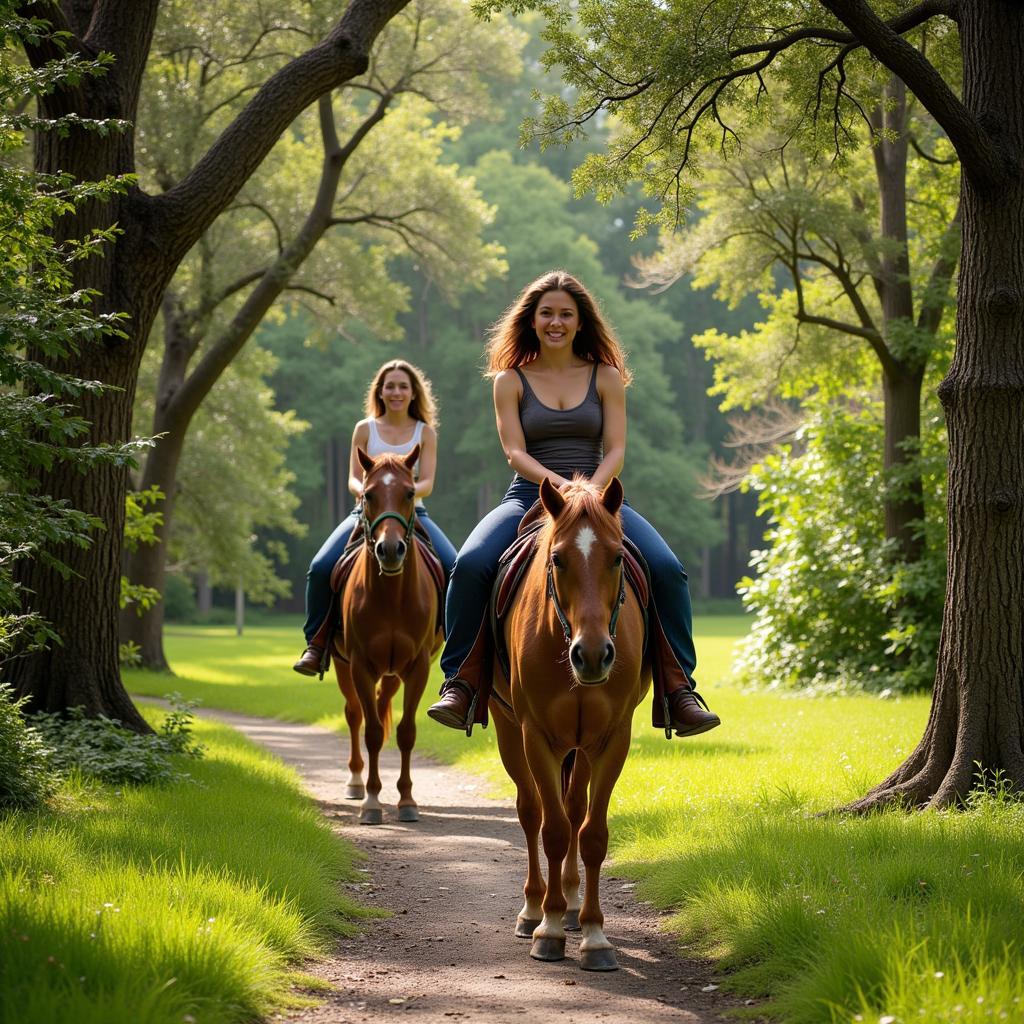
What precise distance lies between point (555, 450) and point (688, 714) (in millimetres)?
1655

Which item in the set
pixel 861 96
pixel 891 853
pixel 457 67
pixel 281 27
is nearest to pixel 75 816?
pixel 891 853

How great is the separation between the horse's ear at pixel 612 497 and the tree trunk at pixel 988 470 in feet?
11.9

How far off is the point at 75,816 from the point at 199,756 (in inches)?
129

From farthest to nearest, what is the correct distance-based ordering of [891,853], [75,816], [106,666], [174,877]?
1. [106,666]
2. [75,816]
3. [891,853]
4. [174,877]

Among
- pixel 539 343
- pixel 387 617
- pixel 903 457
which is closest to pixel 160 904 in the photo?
pixel 539 343

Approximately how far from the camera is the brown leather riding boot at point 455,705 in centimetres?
655

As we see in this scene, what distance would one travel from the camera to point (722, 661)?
30625mm

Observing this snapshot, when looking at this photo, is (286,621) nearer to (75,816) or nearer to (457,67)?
(457,67)

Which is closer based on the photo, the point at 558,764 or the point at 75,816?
the point at 558,764

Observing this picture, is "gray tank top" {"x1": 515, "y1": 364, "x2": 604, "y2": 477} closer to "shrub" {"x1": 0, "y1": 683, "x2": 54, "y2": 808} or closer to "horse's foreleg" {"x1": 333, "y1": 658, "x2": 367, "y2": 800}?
"shrub" {"x1": 0, "y1": 683, "x2": 54, "y2": 808}

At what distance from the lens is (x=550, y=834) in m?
6.07

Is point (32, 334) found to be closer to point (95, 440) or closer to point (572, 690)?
point (572, 690)

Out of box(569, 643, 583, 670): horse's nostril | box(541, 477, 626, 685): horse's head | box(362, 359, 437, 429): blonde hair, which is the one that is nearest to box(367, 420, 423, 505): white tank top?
box(362, 359, 437, 429): blonde hair

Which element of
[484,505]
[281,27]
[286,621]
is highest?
[281,27]
